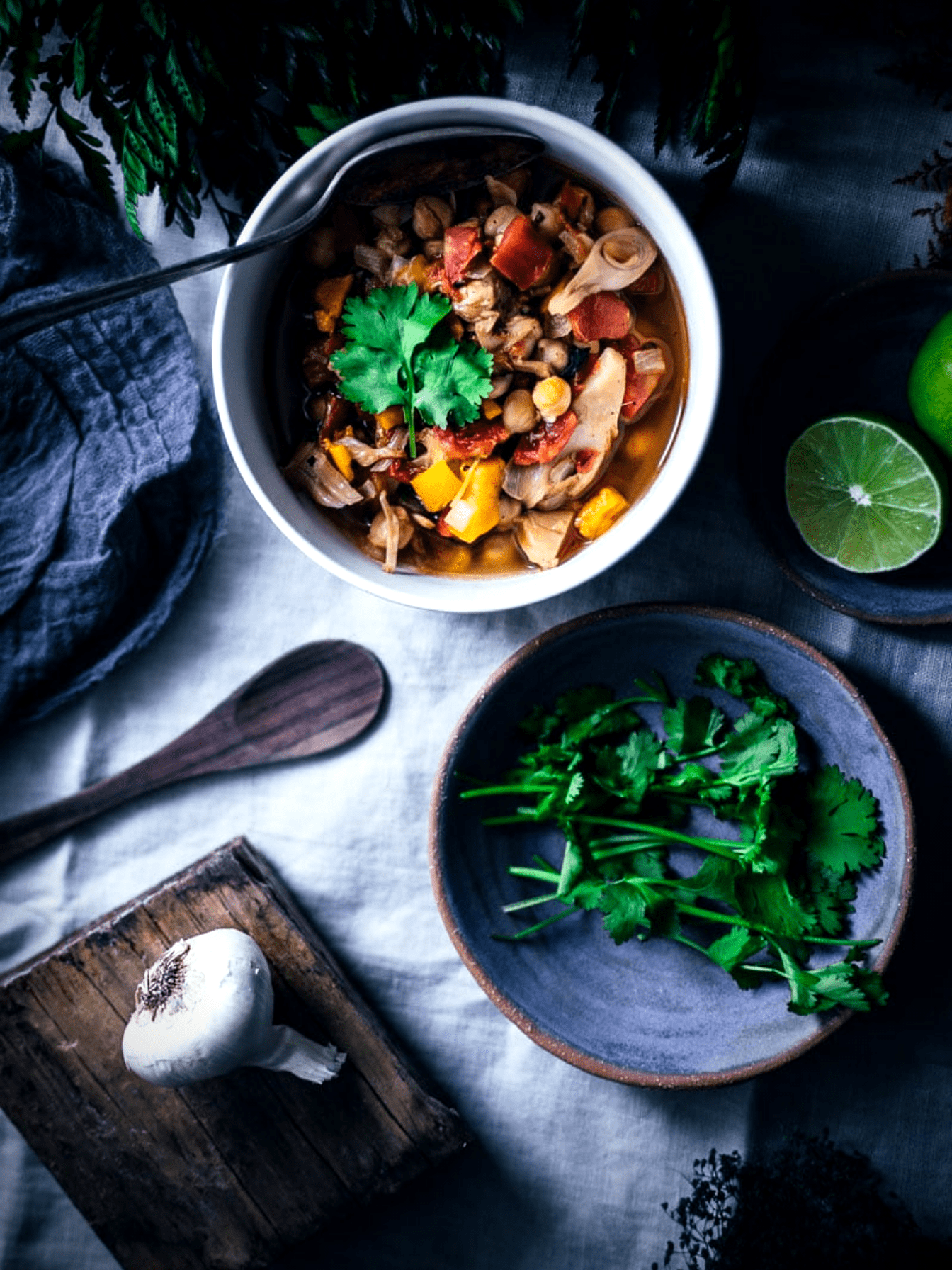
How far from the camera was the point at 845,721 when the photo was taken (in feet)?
5.20

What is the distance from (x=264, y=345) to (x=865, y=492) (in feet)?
2.82

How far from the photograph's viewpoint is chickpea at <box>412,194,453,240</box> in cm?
142

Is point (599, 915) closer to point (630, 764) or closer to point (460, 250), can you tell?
point (630, 764)

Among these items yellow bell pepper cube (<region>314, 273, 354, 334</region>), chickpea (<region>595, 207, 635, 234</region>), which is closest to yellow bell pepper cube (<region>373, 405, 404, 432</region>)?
yellow bell pepper cube (<region>314, 273, 354, 334</region>)

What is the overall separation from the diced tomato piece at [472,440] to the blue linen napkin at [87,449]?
461 mm

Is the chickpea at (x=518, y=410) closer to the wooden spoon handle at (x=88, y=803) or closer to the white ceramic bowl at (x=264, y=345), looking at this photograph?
the white ceramic bowl at (x=264, y=345)

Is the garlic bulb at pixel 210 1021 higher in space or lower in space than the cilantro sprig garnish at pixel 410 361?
lower

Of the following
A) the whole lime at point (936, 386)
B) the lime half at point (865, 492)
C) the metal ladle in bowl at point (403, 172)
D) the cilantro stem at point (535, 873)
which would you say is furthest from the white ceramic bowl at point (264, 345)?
the cilantro stem at point (535, 873)

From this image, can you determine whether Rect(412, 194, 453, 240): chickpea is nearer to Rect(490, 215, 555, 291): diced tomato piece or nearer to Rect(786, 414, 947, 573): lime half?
Rect(490, 215, 555, 291): diced tomato piece

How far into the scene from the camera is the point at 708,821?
5.46ft

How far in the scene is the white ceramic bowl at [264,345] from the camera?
1303 millimetres

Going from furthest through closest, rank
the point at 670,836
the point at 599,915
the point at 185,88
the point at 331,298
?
the point at 599,915 < the point at 670,836 < the point at 331,298 < the point at 185,88

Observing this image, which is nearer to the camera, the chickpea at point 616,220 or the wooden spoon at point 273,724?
the chickpea at point 616,220

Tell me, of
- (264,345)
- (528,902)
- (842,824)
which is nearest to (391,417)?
(264,345)
